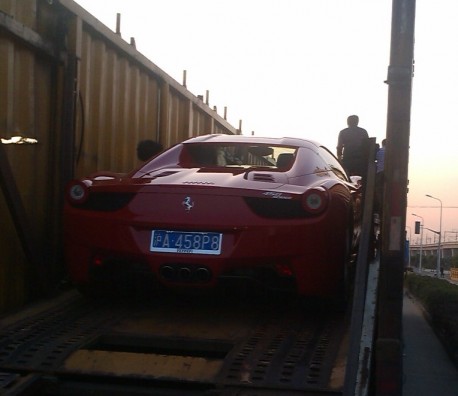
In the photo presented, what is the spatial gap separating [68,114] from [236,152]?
1273 mm

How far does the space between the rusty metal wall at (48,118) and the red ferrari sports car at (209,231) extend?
621mm

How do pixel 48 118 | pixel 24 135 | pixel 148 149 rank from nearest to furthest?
1. pixel 24 135
2. pixel 48 118
3. pixel 148 149

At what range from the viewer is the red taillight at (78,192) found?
15.3 feet

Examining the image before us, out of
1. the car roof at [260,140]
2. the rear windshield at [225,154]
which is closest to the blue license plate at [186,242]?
the rear windshield at [225,154]

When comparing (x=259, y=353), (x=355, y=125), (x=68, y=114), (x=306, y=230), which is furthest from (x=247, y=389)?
(x=355, y=125)

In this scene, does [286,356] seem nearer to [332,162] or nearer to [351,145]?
[332,162]

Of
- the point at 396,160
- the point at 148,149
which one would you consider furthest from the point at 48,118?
the point at 396,160

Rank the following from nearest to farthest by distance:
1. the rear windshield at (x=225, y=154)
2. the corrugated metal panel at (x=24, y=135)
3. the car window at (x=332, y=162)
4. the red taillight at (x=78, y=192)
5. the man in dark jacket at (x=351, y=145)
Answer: the red taillight at (x=78, y=192), the corrugated metal panel at (x=24, y=135), the rear windshield at (x=225, y=154), the car window at (x=332, y=162), the man in dark jacket at (x=351, y=145)

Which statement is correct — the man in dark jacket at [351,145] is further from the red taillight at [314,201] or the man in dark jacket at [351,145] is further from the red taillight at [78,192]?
the red taillight at [78,192]

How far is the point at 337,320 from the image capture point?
4.61 meters

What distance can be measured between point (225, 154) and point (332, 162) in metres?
0.87

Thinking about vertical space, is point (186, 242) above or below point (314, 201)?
below

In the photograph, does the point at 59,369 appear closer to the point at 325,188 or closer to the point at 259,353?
the point at 259,353

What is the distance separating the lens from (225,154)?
18.5 ft
